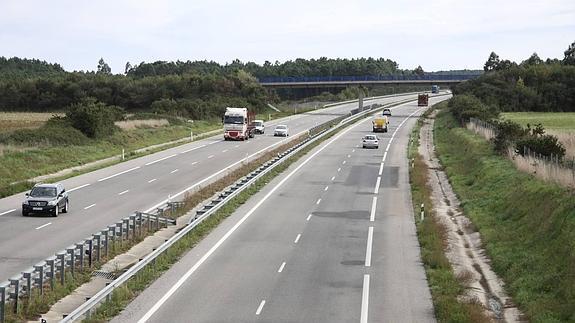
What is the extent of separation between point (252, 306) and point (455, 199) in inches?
1047

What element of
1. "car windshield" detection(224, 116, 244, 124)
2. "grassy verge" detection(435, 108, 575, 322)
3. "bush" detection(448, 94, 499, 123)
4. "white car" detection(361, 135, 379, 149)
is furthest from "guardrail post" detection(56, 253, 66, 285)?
"bush" detection(448, 94, 499, 123)

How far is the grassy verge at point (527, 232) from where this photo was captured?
2247 centimetres

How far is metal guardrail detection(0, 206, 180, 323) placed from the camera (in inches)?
777

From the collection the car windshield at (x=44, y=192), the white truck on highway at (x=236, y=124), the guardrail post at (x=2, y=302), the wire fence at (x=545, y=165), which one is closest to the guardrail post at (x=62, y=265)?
the guardrail post at (x=2, y=302)

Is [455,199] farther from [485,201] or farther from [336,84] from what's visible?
[336,84]

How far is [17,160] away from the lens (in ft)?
179

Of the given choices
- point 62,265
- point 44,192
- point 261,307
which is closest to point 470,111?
point 44,192

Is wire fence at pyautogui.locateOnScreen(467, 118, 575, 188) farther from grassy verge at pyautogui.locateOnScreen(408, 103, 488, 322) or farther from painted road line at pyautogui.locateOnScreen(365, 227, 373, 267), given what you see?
painted road line at pyautogui.locateOnScreen(365, 227, 373, 267)

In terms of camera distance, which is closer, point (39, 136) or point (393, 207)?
point (393, 207)

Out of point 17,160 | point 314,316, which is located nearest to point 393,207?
point 314,316

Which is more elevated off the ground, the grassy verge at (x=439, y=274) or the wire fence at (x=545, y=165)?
the wire fence at (x=545, y=165)

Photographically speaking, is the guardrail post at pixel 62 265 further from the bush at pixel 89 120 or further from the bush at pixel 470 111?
the bush at pixel 470 111

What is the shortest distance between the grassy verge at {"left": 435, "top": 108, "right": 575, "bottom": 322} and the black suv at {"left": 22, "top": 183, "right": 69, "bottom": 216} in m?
19.0

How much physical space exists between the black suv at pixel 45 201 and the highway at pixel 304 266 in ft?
26.0
